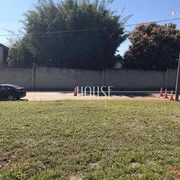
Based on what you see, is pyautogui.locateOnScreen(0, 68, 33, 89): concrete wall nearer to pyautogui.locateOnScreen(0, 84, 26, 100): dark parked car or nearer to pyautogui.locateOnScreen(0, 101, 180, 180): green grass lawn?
pyautogui.locateOnScreen(0, 84, 26, 100): dark parked car

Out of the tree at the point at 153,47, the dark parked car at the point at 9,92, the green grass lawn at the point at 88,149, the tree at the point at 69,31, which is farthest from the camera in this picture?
the tree at the point at 153,47

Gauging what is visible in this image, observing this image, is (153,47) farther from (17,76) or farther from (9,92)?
(9,92)

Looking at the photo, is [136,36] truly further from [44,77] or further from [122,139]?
[122,139]

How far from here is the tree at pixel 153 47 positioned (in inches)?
1010

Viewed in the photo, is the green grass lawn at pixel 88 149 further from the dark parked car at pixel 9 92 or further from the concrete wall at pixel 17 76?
the concrete wall at pixel 17 76

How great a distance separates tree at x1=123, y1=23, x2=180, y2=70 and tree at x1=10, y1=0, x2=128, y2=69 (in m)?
3.07

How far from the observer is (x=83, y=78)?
2508cm

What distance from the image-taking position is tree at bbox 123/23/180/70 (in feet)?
84.2

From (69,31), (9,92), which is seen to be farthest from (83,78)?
(9,92)

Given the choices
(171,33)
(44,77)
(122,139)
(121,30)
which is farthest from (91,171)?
(171,33)

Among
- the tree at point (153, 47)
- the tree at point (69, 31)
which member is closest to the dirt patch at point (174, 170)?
the tree at point (69, 31)

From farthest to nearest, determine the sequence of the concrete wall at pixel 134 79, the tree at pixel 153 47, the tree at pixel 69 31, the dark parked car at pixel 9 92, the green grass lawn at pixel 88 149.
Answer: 1. the concrete wall at pixel 134 79
2. the tree at pixel 153 47
3. the tree at pixel 69 31
4. the dark parked car at pixel 9 92
5. the green grass lawn at pixel 88 149

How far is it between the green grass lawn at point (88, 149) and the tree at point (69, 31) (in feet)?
61.1

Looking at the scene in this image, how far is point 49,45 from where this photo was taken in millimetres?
23891
